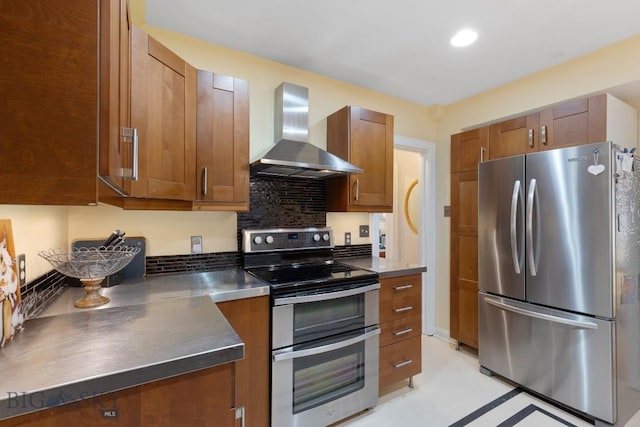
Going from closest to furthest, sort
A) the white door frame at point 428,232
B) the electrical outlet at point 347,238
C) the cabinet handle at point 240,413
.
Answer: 1. the cabinet handle at point 240,413
2. the electrical outlet at point 347,238
3. the white door frame at point 428,232

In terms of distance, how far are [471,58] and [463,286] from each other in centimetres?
201

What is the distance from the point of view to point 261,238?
211cm

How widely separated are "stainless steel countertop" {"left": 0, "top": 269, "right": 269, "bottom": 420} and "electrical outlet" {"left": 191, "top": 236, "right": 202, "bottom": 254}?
1.98 ft

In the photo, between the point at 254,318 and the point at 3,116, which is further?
the point at 254,318

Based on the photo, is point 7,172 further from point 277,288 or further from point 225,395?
point 277,288

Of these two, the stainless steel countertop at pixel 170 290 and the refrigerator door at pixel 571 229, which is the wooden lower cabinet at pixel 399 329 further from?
the stainless steel countertop at pixel 170 290

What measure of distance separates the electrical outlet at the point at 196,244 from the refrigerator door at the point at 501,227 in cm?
225

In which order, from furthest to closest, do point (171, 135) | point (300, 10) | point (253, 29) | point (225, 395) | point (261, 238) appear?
point (261, 238)
point (253, 29)
point (300, 10)
point (171, 135)
point (225, 395)

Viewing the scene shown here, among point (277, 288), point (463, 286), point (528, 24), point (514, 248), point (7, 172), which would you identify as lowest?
point (463, 286)

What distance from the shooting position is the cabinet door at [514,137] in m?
2.36

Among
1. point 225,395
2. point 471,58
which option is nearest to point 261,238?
point 225,395

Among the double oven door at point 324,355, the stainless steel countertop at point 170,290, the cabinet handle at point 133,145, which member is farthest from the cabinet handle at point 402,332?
the cabinet handle at point 133,145

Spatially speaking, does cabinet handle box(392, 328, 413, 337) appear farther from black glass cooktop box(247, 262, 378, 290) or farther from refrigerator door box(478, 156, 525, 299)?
refrigerator door box(478, 156, 525, 299)

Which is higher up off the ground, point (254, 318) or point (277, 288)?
point (277, 288)
